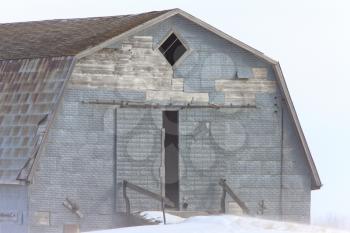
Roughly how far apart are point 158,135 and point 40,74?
315cm

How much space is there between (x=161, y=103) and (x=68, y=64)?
8.34 ft

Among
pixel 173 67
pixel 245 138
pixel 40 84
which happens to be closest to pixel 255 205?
pixel 245 138

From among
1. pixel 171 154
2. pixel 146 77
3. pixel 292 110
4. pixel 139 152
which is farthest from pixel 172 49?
pixel 292 110

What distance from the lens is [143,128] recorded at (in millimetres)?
32625

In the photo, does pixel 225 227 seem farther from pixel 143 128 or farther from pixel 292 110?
pixel 292 110

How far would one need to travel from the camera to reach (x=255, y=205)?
33938mm

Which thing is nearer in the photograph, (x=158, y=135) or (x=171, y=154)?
(x=158, y=135)

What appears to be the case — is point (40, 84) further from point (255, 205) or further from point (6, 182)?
point (255, 205)

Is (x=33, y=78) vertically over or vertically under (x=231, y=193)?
over

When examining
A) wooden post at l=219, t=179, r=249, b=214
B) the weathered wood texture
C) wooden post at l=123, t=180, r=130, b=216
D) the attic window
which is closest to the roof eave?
the weathered wood texture

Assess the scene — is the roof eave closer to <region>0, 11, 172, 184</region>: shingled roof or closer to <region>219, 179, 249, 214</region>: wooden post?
<region>219, 179, 249, 214</region>: wooden post

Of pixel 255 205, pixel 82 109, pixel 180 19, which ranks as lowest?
pixel 255 205

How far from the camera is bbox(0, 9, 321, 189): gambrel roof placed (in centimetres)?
3147

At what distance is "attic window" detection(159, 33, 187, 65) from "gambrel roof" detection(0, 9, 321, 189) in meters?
0.64
